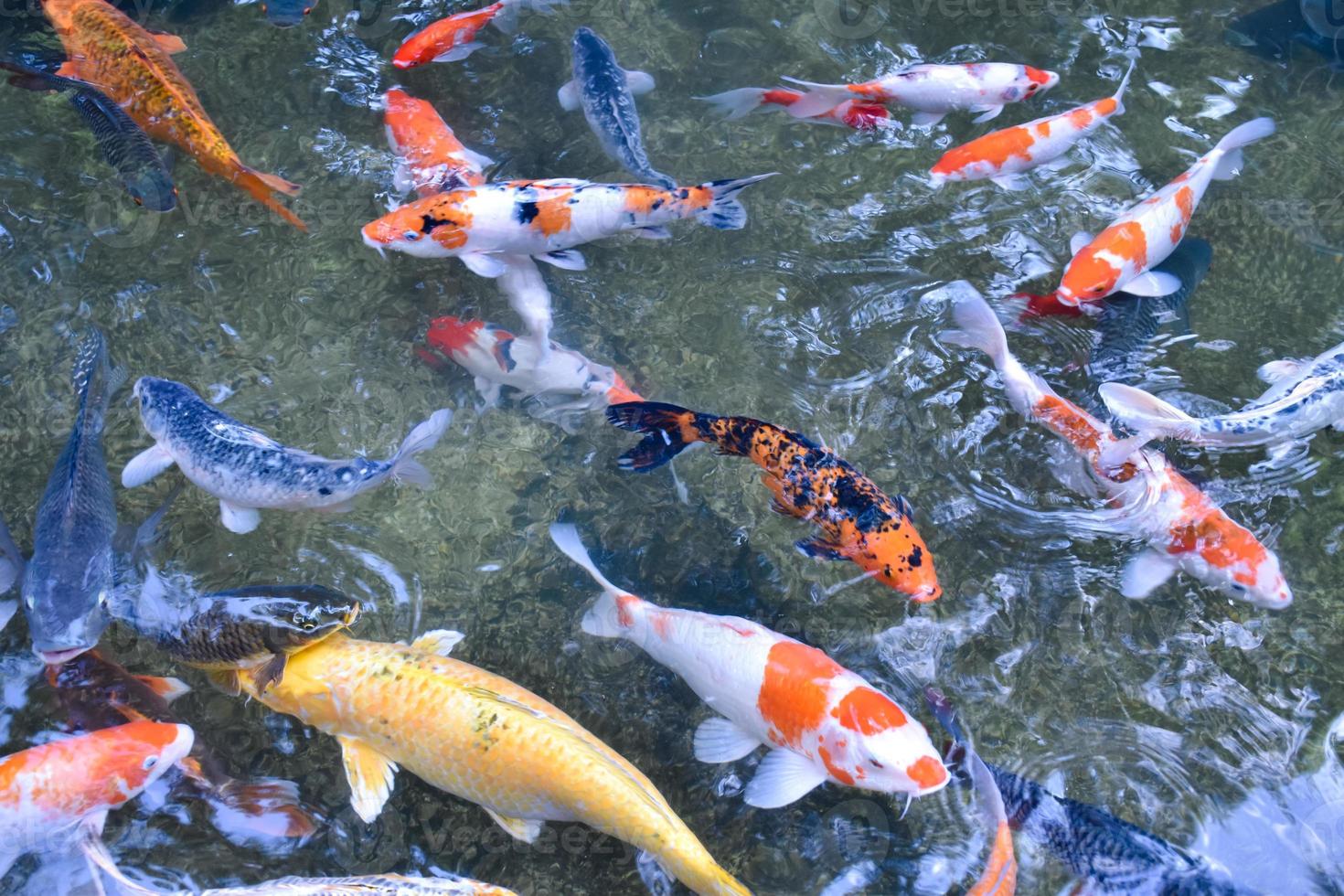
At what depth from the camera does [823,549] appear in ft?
10.6

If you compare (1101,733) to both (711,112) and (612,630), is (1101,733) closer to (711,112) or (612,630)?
(612,630)

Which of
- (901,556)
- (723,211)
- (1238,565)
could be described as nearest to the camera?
(901,556)

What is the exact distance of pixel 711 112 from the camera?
4.86 metres

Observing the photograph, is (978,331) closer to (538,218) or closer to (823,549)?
(823,549)

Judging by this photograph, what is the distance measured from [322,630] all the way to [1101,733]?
260 cm

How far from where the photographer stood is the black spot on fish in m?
4.01

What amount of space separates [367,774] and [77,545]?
1.25 metres

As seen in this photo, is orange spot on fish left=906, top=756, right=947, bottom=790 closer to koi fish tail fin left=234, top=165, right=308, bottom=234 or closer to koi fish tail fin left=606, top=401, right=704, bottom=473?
koi fish tail fin left=606, top=401, right=704, bottom=473

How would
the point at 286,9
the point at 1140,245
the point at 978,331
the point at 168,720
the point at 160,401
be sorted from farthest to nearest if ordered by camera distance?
1. the point at 286,9
2. the point at 1140,245
3. the point at 978,331
4. the point at 160,401
5. the point at 168,720

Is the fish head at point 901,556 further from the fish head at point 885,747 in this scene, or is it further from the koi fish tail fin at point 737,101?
the koi fish tail fin at point 737,101

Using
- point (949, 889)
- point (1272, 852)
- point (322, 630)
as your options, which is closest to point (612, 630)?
point (322, 630)

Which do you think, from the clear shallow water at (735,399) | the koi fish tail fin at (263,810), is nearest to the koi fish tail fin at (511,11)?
the clear shallow water at (735,399)

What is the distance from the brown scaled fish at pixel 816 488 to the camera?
314cm

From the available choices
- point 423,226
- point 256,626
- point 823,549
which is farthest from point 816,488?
point 423,226
